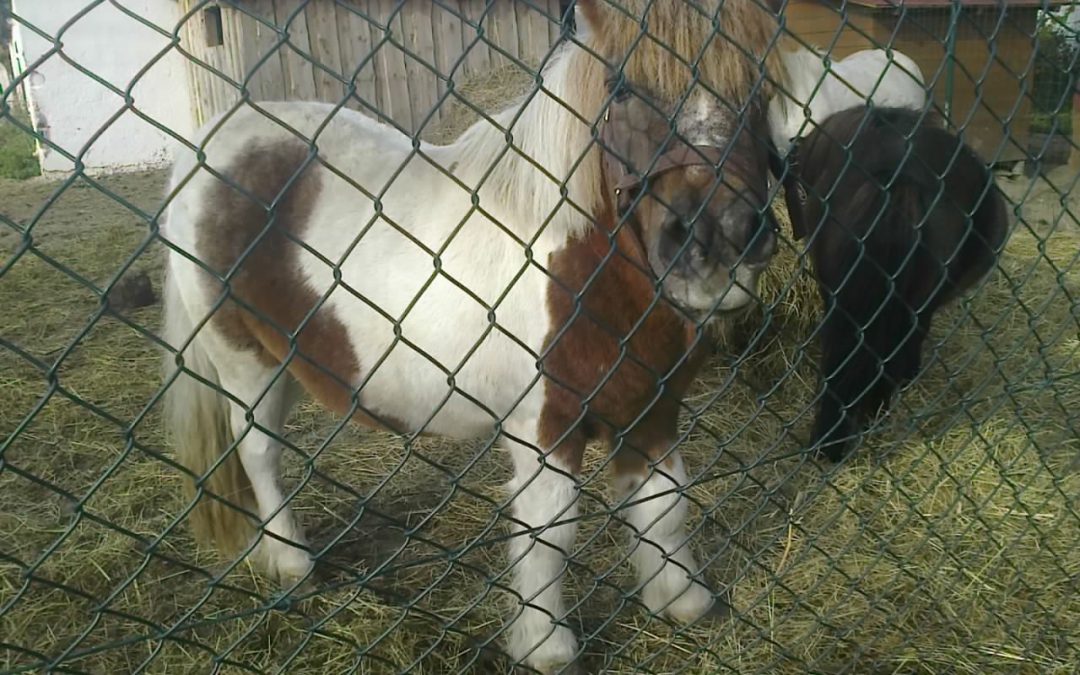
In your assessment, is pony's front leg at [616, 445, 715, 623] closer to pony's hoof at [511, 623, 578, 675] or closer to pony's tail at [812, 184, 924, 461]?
pony's hoof at [511, 623, 578, 675]

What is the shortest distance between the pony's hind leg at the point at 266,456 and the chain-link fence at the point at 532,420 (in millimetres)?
12

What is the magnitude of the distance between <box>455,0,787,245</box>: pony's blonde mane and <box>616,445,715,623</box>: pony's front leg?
862mm

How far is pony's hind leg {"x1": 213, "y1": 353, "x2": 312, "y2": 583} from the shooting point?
2768mm

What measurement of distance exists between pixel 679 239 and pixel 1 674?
1.36 metres

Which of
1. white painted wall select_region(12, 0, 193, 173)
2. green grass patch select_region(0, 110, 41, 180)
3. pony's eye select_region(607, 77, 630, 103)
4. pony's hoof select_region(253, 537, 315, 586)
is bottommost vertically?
green grass patch select_region(0, 110, 41, 180)

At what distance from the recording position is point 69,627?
245 centimetres

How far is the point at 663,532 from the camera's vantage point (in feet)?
8.13

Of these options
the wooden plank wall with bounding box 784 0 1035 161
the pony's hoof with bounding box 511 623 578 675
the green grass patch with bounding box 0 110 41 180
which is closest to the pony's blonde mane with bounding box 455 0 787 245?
the pony's hoof with bounding box 511 623 578 675

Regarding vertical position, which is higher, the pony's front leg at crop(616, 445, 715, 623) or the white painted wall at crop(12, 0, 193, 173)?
the pony's front leg at crop(616, 445, 715, 623)

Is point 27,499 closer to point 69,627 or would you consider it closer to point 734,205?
point 69,627

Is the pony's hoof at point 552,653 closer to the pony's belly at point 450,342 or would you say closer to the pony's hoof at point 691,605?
the pony's hoof at point 691,605

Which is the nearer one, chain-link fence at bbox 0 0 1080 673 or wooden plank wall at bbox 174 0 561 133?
chain-link fence at bbox 0 0 1080 673

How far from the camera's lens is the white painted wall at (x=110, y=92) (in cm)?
925

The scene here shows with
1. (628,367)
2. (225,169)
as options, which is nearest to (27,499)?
(225,169)
